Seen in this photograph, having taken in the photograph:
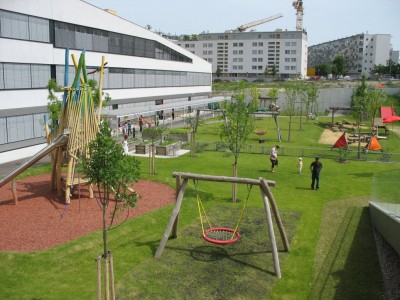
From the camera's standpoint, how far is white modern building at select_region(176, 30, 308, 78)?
130 metres

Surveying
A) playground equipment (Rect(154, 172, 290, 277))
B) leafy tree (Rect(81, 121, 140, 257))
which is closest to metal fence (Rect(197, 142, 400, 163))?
playground equipment (Rect(154, 172, 290, 277))

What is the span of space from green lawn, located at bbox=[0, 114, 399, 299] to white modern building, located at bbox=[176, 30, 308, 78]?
11685cm

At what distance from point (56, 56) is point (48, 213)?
19276 mm

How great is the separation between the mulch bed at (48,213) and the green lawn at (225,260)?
0.81 m

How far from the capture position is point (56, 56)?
32.4 metres

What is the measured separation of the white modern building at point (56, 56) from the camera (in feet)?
91.9

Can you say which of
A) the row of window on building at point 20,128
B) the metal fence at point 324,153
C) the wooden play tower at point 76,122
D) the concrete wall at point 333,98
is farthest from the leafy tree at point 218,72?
the wooden play tower at point 76,122

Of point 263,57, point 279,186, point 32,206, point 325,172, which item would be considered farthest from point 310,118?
point 263,57

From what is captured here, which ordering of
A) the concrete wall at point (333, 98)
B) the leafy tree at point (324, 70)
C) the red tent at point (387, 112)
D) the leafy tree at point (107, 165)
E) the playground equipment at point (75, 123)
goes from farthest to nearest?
the leafy tree at point (324, 70) → the concrete wall at point (333, 98) → the red tent at point (387, 112) → the playground equipment at point (75, 123) → the leafy tree at point (107, 165)

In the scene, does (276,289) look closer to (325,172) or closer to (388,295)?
(388,295)

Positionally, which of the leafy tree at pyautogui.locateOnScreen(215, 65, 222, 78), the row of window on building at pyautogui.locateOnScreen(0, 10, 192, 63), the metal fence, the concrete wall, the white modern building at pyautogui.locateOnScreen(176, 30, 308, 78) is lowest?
the metal fence

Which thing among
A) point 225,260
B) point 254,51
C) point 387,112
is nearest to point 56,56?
point 225,260

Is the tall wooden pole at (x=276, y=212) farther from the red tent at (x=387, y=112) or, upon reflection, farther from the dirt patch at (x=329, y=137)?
the red tent at (x=387, y=112)

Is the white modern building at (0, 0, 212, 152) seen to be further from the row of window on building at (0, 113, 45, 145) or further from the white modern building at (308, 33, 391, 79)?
the white modern building at (308, 33, 391, 79)
